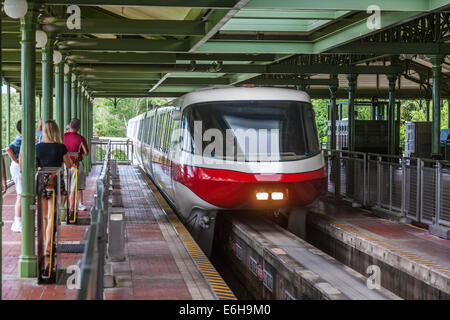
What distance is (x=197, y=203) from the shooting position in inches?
499

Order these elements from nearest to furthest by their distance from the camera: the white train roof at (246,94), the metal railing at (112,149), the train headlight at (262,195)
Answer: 1. the train headlight at (262,195)
2. the white train roof at (246,94)
3. the metal railing at (112,149)

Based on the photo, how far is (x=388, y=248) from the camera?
10734 mm

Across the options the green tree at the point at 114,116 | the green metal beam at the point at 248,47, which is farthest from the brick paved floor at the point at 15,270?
the green tree at the point at 114,116

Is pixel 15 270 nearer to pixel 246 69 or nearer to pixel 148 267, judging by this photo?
pixel 148 267

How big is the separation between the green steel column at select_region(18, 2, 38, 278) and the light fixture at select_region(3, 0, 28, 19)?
2.65ft

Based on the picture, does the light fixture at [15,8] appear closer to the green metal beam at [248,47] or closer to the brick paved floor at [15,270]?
the brick paved floor at [15,270]

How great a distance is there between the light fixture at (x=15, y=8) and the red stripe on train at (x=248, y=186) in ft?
15.9

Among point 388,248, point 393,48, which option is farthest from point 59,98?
point 393,48

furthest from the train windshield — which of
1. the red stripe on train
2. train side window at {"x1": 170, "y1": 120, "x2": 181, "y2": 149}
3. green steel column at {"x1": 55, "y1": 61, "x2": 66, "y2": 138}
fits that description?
green steel column at {"x1": 55, "y1": 61, "x2": 66, "y2": 138}

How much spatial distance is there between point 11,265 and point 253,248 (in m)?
3.99

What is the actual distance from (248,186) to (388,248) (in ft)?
8.68

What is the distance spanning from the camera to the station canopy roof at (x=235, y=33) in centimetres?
1268

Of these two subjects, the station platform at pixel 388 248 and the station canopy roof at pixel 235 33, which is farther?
the station canopy roof at pixel 235 33

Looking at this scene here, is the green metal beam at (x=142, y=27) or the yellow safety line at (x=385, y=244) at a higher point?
the green metal beam at (x=142, y=27)
